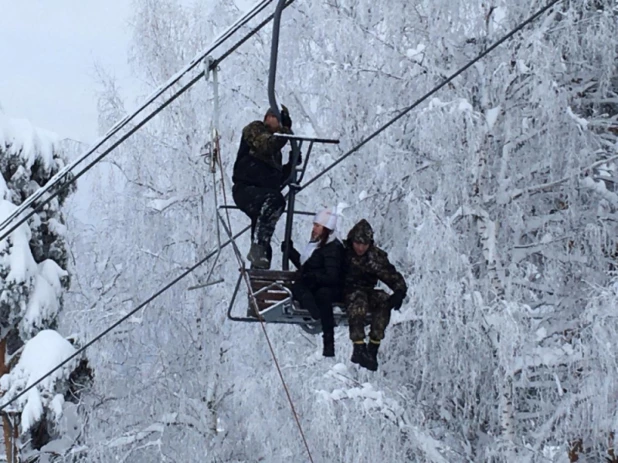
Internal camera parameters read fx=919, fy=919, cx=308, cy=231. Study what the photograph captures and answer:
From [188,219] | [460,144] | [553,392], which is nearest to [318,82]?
[460,144]

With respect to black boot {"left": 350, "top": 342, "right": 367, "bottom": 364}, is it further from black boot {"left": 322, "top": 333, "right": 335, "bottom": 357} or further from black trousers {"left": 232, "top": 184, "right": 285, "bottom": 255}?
black trousers {"left": 232, "top": 184, "right": 285, "bottom": 255}

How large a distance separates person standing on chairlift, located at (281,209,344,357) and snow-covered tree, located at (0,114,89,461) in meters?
6.59

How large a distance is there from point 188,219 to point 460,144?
3.94 metres

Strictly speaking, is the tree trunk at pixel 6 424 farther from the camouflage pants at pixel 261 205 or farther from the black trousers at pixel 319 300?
the black trousers at pixel 319 300

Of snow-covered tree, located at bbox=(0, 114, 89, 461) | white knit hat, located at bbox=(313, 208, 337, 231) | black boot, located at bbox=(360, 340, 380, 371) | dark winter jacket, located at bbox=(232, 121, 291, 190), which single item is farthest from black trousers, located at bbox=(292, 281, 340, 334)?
snow-covered tree, located at bbox=(0, 114, 89, 461)

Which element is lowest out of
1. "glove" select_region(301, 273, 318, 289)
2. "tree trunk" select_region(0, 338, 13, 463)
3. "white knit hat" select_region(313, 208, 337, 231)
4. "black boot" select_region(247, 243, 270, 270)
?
"tree trunk" select_region(0, 338, 13, 463)

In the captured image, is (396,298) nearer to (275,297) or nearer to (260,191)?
(275,297)

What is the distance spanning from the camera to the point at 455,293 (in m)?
8.12

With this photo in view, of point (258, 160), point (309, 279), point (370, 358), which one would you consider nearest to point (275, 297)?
point (309, 279)

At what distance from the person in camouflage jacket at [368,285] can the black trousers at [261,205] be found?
47 cm

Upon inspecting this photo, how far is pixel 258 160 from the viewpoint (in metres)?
5.43

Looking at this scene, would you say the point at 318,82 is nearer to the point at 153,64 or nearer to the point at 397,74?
the point at 397,74

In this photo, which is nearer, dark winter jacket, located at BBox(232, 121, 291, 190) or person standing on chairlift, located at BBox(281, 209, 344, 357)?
dark winter jacket, located at BBox(232, 121, 291, 190)

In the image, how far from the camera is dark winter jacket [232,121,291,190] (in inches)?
207
